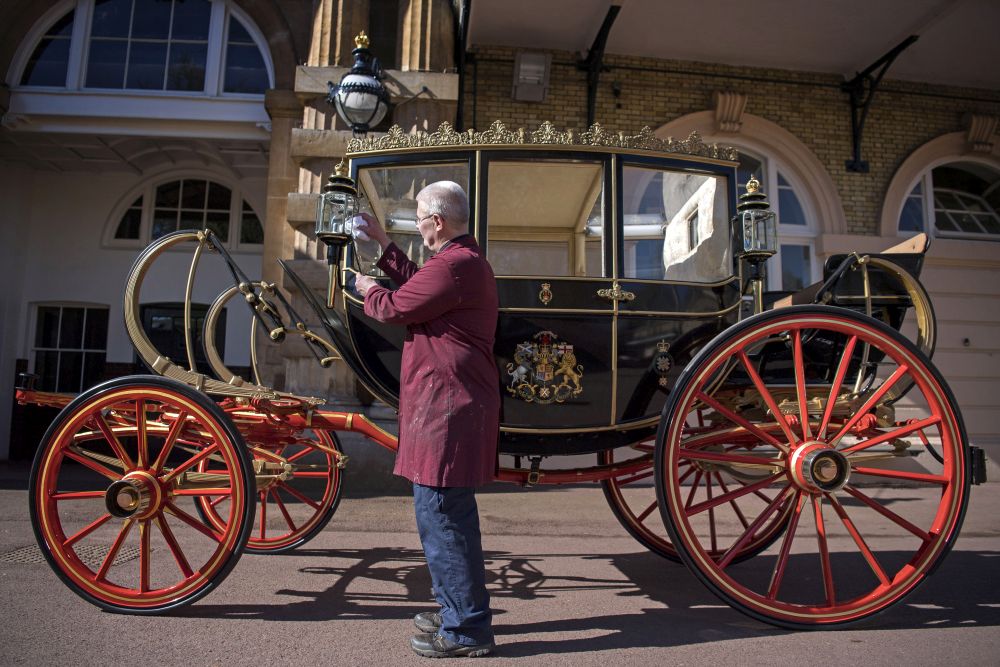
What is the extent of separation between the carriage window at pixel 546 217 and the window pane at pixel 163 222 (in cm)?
785

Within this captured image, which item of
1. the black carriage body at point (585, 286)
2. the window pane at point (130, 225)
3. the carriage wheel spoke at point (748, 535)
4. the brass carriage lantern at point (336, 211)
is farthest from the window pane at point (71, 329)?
the carriage wheel spoke at point (748, 535)

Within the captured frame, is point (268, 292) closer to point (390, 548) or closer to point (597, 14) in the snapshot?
point (390, 548)

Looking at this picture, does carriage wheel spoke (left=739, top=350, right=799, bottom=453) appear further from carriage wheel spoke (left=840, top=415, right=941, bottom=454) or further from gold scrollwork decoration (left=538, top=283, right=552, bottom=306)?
gold scrollwork decoration (left=538, top=283, right=552, bottom=306)

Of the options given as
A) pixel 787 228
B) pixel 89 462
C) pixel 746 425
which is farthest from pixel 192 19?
pixel 746 425

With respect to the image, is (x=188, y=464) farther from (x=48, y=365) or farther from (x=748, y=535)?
(x=48, y=365)

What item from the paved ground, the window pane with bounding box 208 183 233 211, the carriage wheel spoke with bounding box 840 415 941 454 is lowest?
the paved ground

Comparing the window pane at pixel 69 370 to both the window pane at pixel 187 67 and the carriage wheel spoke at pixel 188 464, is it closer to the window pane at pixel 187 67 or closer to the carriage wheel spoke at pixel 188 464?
the window pane at pixel 187 67

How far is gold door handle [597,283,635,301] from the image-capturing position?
286 centimetres

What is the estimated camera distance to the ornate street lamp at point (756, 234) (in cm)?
289

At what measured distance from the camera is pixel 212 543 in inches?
147

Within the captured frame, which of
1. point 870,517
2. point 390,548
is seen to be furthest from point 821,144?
point 390,548

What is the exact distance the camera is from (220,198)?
31.0 ft

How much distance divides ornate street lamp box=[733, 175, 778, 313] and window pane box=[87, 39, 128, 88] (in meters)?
8.27

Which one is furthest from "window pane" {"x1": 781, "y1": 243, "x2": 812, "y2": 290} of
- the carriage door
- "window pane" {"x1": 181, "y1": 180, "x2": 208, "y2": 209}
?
"window pane" {"x1": 181, "y1": 180, "x2": 208, "y2": 209}
